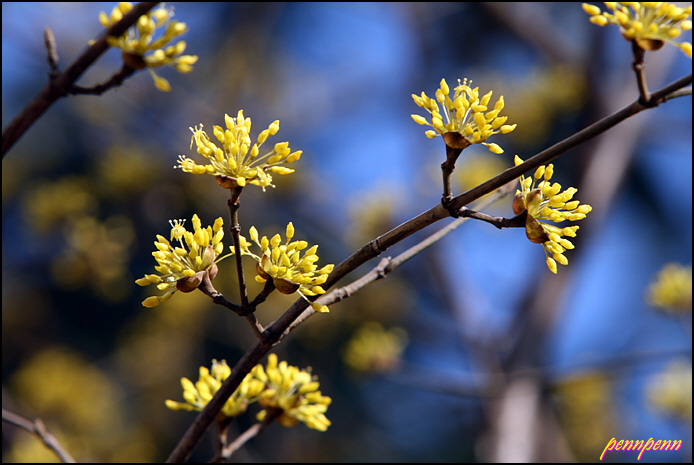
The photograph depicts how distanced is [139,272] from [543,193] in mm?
Answer: 4195

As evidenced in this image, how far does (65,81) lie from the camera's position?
922 mm

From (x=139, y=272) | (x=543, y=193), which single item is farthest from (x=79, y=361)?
(x=543, y=193)

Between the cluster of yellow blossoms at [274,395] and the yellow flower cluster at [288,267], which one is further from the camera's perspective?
the cluster of yellow blossoms at [274,395]

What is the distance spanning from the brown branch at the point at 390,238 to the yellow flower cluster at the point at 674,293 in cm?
201

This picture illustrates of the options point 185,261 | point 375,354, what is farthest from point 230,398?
point 375,354

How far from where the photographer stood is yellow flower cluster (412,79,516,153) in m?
0.92

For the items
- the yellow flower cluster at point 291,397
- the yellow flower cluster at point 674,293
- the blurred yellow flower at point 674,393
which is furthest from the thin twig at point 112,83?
the blurred yellow flower at point 674,393

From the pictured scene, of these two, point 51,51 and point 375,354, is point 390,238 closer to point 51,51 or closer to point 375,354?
point 51,51

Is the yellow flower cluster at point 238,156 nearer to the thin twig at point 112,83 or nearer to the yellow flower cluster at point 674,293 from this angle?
the thin twig at point 112,83

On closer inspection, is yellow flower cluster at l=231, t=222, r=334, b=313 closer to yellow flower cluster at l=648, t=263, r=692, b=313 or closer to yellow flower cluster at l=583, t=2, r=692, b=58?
yellow flower cluster at l=583, t=2, r=692, b=58

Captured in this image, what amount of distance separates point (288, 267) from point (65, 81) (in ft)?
1.52

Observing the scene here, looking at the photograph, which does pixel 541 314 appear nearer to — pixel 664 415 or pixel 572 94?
pixel 664 415

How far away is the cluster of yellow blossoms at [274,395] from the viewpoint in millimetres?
1167

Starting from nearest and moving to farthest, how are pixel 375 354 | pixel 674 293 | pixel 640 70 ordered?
pixel 640 70, pixel 674 293, pixel 375 354
